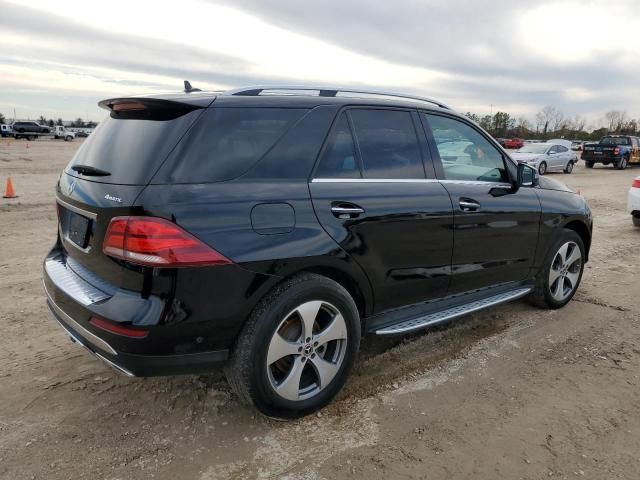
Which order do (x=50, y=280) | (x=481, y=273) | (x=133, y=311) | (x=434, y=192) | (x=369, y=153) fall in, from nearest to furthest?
(x=133, y=311) → (x=50, y=280) → (x=369, y=153) → (x=434, y=192) → (x=481, y=273)

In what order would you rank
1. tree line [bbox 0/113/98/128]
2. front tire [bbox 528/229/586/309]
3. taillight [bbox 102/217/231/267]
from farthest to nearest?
1. tree line [bbox 0/113/98/128]
2. front tire [bbox 528/229/586/309]
3. taillight [bbox 102/217/231/267]

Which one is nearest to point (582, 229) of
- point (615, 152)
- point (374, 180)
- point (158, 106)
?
point (374, 180)

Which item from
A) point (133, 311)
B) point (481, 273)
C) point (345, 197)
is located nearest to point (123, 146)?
point (133, 311)

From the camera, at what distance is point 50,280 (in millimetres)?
2971

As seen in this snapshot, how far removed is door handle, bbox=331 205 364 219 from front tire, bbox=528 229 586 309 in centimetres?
240

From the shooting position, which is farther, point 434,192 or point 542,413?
point 434,192

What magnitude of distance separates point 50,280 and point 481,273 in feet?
9.90

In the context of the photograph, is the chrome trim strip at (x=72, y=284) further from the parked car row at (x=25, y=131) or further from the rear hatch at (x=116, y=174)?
the parked car row at (x=25, y=131)

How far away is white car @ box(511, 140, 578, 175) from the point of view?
22005 mm

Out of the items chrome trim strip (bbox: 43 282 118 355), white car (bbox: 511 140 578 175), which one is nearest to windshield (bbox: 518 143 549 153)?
white car (bbox: 511 140 578 175)

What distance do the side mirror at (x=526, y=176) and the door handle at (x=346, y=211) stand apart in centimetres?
187

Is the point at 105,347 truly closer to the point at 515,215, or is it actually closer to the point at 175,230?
the point at 175,230

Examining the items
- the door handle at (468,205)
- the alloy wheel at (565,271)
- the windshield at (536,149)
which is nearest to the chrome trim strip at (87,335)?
the door handle at (468,205)

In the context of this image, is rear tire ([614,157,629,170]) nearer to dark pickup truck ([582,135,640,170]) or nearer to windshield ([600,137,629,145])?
dark pickup truck ([582,135,640,170])
